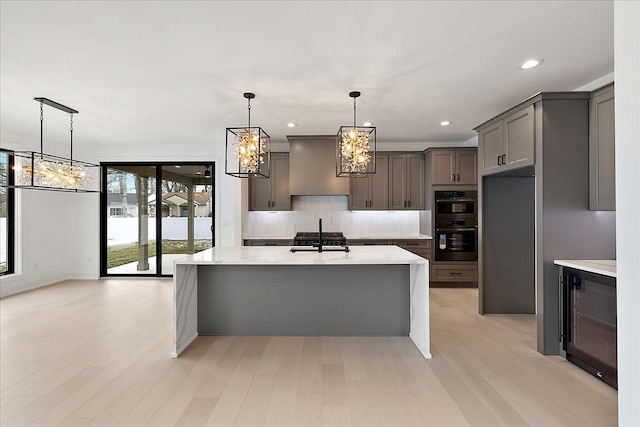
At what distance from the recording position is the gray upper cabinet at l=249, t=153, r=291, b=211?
5980mm

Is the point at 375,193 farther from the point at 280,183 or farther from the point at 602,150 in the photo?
the point at 602,150

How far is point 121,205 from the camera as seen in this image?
639 cm

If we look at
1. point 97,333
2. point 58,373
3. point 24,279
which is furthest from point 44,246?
point 58,373

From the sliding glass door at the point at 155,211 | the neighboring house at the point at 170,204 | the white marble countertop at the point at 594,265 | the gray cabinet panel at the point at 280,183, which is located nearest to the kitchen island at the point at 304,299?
the white marble countertop at the point at 594,265

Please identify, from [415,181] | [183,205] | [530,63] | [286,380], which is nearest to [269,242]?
[183,205]

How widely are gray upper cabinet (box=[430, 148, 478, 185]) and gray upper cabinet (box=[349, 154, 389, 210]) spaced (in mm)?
802

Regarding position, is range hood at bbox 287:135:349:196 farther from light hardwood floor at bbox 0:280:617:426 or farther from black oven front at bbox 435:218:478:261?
light hardwood floor at bbox 0:280:617:426

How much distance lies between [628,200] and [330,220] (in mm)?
4948

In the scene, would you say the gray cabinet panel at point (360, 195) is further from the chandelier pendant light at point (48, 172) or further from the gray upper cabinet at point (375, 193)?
the chandelier pendant light at point (48, 172)

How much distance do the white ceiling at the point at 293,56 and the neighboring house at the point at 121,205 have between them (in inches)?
85.0

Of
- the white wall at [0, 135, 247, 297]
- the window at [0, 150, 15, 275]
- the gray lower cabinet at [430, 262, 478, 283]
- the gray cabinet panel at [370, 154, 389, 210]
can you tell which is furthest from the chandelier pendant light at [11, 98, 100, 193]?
the gray lower cabinet at [430, 262, 478, 283]

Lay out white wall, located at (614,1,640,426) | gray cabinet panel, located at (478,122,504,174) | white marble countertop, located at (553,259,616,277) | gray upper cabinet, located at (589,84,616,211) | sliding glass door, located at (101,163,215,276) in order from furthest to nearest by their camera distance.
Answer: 1. sliding glass door, located at (101,163,215,276)
2. gray cabinet panel, located at (478,122,504,174)
3. gray upper cabinet, located at (589,84,616,211)
4. white marble countertop, located at (553,259,616,277)
5. white wall, located at (614,1,640,426)

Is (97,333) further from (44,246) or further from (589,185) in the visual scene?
(589,185)

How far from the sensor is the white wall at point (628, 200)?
1.41m
